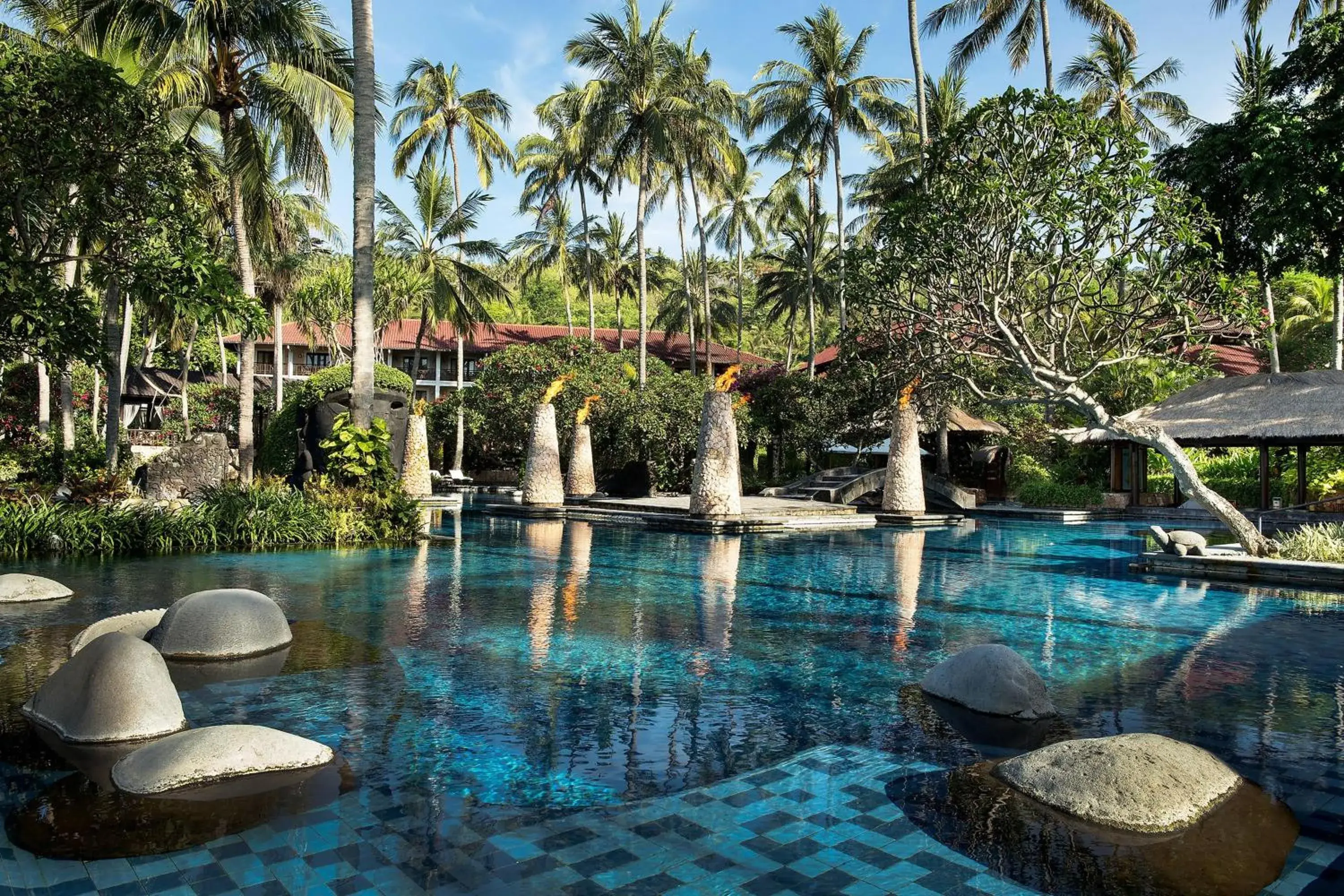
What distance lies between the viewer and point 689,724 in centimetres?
571

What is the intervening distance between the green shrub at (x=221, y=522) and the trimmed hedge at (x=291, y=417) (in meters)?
7.12

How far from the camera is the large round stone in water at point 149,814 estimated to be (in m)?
3.76

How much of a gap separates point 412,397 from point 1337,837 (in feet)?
78.0

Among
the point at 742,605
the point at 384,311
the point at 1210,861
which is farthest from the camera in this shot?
the point at 384,311

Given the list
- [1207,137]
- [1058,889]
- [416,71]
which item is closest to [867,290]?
[1207,137]

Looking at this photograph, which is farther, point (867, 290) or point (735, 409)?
point (735, 409)

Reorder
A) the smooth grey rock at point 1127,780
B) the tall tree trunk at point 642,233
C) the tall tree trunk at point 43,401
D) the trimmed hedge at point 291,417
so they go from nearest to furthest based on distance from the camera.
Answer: the smooth grey rock at point 1127,780 → the tall tree trunk at point 43,401 → the trimmed hedge at point 291,417 → the tall tree trunk at point 642,233

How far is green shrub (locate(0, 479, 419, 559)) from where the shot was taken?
12594 mm

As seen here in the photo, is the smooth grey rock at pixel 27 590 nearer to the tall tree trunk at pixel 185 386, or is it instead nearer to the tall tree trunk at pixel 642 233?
the tall tree trunk at pixel 642 233

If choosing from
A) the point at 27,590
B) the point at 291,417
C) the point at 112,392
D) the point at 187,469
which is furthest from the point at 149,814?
the point at 291,417

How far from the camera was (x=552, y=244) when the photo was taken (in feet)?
150

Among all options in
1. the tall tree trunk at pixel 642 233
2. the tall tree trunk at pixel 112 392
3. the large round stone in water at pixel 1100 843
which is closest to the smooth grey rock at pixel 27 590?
the tall tree trunk at pixel 112 392

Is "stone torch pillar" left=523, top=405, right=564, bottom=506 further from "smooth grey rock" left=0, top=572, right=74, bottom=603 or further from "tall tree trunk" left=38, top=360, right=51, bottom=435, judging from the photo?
"smooth grey rock" left=0, top=572, right=74, bottom=603

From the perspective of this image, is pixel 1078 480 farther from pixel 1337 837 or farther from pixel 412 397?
pixel 1337 837
